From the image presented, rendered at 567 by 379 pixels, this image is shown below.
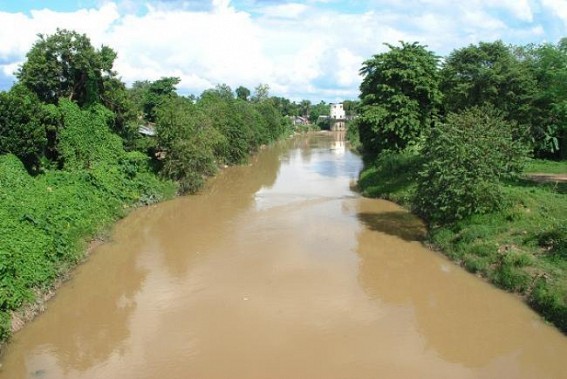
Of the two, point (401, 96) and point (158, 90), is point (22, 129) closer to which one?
point (401, 96)

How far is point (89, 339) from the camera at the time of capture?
42.0 feet

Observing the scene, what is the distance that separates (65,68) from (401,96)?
19387 millimetres

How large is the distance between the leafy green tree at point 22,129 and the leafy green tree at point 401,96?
17721 millimetres

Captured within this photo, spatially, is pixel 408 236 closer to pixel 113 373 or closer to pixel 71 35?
pixel 113 373

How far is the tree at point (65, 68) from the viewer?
1038 inches

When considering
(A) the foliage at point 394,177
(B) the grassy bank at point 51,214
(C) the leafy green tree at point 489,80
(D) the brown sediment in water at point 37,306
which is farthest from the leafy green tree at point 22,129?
(C) the leafy green tree at point 489,80

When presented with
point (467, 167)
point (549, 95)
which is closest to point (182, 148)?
point (467, 167)

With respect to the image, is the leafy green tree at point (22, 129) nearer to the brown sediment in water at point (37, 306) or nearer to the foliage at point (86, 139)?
the foliage at point (86, 139)

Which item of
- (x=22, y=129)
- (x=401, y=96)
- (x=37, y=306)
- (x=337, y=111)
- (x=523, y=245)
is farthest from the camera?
(x=337, y=111)

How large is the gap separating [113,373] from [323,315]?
18.5 ft

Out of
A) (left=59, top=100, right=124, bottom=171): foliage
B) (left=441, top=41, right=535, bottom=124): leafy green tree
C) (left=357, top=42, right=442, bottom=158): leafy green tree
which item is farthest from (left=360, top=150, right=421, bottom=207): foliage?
(left=59, top=100, right=124, bottom=171): foliage

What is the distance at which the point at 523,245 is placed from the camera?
52.7ft

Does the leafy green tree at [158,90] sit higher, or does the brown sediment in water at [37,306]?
the leafy green tree at [158,90]

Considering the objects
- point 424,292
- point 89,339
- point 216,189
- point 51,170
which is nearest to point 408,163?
point 216,189
